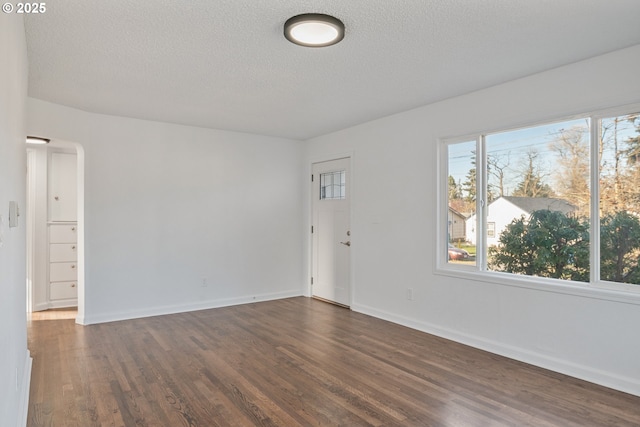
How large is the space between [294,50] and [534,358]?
3.22m

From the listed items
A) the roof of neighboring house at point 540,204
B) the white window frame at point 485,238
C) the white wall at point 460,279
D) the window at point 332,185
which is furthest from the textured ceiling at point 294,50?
the window at point 332,185

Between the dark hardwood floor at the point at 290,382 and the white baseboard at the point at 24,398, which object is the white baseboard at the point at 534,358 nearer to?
the dark hardwood floor at the point at 290,382

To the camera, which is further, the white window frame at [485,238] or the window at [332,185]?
the window at [332,185]

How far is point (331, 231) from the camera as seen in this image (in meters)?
5.89

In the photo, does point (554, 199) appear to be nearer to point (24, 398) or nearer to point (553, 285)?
point (553, 285)

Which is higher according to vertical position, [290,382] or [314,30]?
[314,30]

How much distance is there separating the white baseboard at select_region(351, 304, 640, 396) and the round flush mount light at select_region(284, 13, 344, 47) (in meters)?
3.02

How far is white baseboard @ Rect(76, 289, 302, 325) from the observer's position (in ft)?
15.4

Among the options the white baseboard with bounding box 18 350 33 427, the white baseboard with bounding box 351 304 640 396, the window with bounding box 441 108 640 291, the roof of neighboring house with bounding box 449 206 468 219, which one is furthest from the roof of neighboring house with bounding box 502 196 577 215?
the white baseboard with bounding box 18 350 33 427

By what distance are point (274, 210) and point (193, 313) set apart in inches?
75.1

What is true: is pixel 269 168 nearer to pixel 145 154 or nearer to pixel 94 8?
pixel 145 154

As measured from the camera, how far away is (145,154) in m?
5.04

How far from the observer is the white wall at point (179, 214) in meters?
4.70

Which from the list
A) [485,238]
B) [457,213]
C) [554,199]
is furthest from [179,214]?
[554,199]
